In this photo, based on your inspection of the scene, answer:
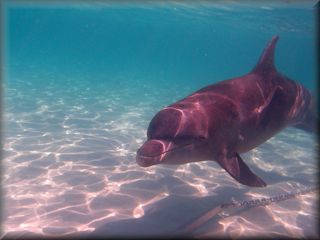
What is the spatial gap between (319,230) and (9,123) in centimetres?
1169

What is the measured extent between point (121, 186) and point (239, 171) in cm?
332

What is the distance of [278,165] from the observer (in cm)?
1038

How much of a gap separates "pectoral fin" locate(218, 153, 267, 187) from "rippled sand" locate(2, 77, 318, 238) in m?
1.09

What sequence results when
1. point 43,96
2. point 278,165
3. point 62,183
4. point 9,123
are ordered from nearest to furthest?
point 62,183
point 278,165
point 9,123
point 43,96

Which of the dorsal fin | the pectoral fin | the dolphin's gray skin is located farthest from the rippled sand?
the dorsal fin

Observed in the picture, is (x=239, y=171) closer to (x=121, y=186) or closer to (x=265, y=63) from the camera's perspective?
(x=265, y=63)

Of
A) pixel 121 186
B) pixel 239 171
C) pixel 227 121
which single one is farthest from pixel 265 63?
pixel 121 186

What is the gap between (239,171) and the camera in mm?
5566

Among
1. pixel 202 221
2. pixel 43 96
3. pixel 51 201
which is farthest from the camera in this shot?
pixel 43 96

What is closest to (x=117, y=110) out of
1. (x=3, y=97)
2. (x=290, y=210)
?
(x=3, y=97)

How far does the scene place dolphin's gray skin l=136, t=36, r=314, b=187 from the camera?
517 cm

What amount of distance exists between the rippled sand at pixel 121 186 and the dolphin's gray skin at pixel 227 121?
1.43 meters

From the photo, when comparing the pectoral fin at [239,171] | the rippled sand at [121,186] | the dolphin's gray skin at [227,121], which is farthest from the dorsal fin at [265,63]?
the rippled sand at [121,186]

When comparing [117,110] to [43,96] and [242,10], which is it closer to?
[43,96]
